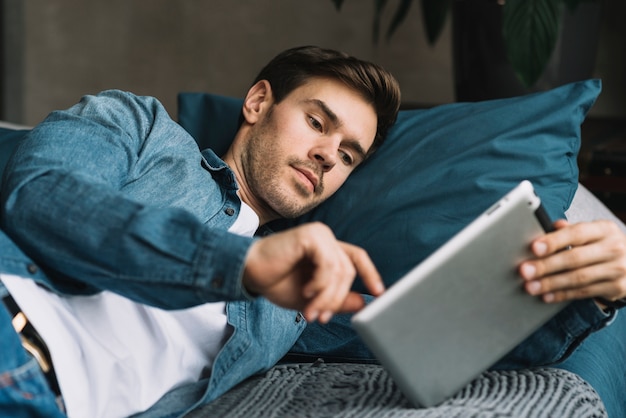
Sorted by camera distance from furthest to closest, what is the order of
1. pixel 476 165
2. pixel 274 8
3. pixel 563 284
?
pixel 274 8
pixel 476 165
pixel 563 284

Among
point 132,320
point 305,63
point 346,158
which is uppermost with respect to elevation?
point 305,63

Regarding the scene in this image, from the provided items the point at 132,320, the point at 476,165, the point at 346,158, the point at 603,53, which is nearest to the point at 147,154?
the point at 132,320

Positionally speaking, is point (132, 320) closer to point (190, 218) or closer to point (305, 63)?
point (190, 218)

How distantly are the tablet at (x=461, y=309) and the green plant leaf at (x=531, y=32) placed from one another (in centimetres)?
118

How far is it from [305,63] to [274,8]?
1.72 m

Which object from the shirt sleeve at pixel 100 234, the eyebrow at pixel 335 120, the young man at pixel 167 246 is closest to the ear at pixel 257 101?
the young man at pixel 167 246

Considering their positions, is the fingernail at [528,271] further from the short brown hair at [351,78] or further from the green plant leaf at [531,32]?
the green plant leaf at [531,32]

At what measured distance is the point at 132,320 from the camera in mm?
1072

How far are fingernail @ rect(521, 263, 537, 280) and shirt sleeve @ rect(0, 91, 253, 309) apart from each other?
29 cm

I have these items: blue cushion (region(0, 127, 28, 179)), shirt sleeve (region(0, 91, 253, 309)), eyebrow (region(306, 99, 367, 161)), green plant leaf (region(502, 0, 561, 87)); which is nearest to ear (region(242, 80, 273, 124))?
eyebrow (region(306, 99, 367, 161))

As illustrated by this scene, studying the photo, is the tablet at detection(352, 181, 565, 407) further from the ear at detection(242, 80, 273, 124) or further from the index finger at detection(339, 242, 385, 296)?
the ear at detection(242, 80, 273, 124)

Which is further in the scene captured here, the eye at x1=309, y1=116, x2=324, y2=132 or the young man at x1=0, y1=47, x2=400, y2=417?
the eye at x1=309, y1=116, x2=324, y2=132

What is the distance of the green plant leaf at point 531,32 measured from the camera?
198 cm

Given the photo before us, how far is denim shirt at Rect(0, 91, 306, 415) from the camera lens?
2.66 ft
